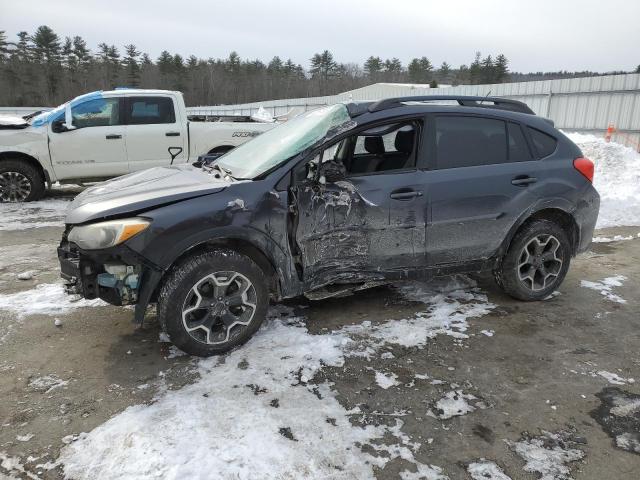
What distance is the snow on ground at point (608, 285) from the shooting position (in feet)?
14.7

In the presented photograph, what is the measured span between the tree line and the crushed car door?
200 ft

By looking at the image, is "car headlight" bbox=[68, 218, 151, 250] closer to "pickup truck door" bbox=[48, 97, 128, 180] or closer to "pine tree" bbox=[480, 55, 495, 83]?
"pickup truck door" bbox=[48, 97, 128, 180]

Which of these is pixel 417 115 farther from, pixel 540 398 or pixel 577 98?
pixel 577 98

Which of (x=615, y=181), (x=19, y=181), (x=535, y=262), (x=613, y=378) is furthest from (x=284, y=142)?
(x=615, y=181)

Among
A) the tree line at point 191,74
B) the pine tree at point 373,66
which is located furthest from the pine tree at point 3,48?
the pine tree at point 373,66

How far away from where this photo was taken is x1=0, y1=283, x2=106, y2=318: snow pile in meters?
3.97

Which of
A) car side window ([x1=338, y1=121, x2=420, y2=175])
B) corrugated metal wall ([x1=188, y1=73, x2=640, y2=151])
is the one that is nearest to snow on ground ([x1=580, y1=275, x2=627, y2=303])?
Result: car side window ([x1=338, y1=121, x2=420, y2=175])

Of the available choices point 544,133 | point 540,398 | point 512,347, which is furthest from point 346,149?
point 540,398

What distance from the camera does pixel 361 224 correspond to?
140 inches

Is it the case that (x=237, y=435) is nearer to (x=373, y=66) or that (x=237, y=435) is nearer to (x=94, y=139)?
(x=94, y=139)

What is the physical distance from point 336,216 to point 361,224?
216 mm

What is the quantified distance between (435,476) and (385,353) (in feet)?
3.80

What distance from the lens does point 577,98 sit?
15117 mm

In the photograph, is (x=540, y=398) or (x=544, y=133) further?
(x=544, y=133)
